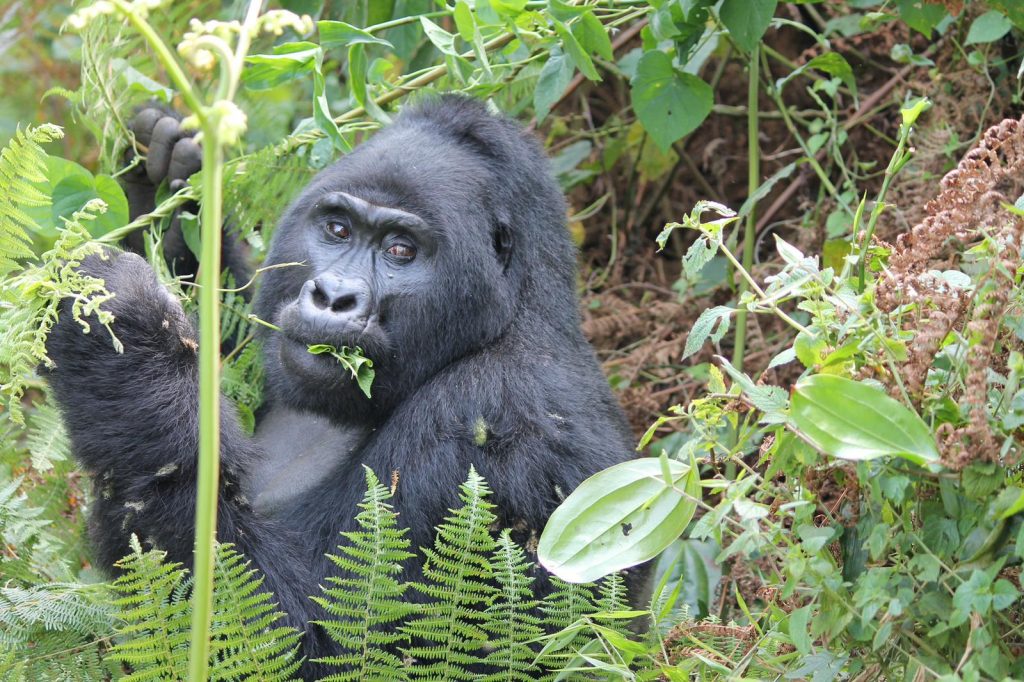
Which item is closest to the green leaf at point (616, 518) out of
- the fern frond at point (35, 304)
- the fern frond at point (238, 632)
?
the fern frond at point (238, 632)

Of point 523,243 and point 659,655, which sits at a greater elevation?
point 523,243

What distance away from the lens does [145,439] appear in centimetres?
261

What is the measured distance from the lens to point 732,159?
5.31m

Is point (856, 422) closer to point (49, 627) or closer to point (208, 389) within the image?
point (208, 389)

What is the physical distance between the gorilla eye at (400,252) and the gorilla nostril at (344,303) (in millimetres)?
231

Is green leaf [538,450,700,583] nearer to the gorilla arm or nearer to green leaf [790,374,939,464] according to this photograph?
green leaf [790,374,939,464]

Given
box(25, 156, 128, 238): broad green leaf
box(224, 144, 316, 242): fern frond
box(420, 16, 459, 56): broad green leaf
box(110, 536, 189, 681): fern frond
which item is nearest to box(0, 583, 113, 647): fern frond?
box(110, 536, 189, 681): fern frond

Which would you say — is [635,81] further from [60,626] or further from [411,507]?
[60,626]

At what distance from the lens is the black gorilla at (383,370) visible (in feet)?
8.63

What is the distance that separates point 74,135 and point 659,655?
5.21 m

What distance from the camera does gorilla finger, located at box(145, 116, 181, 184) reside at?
11.8 ft

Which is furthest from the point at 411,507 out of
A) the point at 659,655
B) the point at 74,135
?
the point at 74,135

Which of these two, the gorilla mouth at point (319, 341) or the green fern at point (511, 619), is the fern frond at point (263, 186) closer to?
the gorilla mouth at point (319, 341)

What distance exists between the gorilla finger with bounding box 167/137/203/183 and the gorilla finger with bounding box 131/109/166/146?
160mm
